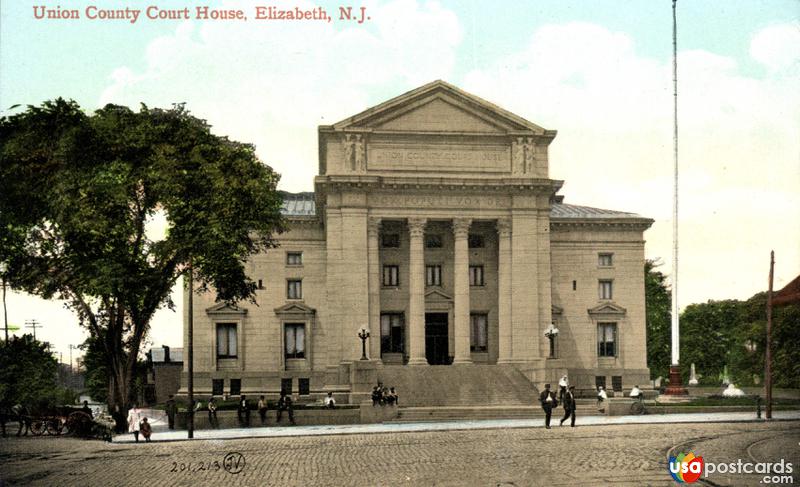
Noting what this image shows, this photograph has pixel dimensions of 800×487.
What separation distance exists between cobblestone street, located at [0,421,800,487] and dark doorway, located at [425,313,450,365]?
26.9 meters

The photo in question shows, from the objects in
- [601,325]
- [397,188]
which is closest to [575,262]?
[601,325]

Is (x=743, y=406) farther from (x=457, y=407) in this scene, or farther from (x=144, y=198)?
(x=144, y=198)

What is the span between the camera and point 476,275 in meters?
64.8

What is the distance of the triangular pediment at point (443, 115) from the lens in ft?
199

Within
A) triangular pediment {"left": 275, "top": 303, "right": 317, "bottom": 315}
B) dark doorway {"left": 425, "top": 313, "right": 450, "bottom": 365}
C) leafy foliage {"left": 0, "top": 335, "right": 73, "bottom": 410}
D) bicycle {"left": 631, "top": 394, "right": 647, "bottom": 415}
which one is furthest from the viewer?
triangular pediment {"left": 275, "top": 303, "right": 317, "bottom": 315}

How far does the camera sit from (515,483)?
2066 centimetres

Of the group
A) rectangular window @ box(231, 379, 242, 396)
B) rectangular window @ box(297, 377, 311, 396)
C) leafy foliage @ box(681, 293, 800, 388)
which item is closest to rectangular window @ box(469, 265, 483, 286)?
rectangular window @ box(297, 377, 311, 396)

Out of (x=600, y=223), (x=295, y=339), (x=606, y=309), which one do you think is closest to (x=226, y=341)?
(x=295, y=339)

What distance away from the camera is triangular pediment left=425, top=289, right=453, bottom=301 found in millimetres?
63719

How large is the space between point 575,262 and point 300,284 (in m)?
18.9

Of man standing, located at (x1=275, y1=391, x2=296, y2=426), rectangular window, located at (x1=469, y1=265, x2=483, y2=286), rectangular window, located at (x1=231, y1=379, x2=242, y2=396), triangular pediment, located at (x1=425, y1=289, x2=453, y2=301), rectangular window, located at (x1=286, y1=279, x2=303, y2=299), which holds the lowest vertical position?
rectangular window, located at (x1=231, y1=379, x2=242, y2=396)

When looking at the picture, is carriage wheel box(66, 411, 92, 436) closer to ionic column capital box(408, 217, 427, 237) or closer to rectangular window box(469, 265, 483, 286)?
ionic column capital box(408, 217, 427, 237)

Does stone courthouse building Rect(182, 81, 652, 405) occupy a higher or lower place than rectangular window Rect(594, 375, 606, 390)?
higher

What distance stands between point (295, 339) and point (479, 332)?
484 inches
